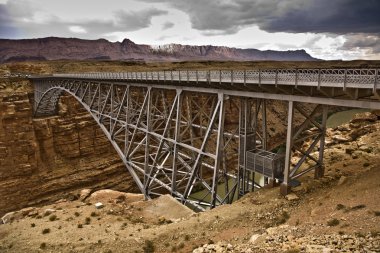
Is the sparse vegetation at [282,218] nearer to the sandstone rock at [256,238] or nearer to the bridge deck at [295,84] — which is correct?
the sandstone rock at [256,238]

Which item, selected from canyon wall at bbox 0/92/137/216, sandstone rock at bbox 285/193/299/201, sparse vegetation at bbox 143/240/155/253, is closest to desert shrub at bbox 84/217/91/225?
sparse vegetation at bbox 143/240/155/253

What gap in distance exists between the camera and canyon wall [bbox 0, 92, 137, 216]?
119ft

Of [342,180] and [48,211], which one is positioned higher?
[342,180]

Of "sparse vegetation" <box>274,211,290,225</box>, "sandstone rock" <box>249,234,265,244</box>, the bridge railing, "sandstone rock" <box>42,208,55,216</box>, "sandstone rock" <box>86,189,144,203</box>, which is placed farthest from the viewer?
"sandstone rock" <box>86,189,144,203</box>

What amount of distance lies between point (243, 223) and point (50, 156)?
108ft

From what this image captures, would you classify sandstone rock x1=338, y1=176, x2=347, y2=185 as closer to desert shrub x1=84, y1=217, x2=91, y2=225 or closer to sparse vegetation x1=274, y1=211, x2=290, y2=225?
sparse vegetation x1=274, y1=211, x2=290, y2=225

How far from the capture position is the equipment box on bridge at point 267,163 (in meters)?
14.3

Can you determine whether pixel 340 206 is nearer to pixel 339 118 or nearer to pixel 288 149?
pixel 288 149

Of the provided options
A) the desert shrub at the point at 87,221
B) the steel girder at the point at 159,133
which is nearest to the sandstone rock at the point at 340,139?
the steel girder at the point at 159,133

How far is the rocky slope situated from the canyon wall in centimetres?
1795

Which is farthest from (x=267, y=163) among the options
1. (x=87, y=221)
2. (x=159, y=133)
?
(x=159, y=133)

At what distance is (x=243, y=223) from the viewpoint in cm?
1218

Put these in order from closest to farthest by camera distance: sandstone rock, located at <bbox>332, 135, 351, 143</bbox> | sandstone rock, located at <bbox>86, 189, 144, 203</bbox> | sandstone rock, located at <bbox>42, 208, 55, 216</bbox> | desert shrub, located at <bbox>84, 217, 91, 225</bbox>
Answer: desert shrub, located at <bbox>84, 217, 91, 225</bbox> → sandstone rock, located at <bbox>42, 208, 55, 216</bbox> → sandstone rock, located at <bbox>86, 189, 144, 203</bbox> → sandstone rock, located at <bbox>332, 135, 351, 143</bbox>

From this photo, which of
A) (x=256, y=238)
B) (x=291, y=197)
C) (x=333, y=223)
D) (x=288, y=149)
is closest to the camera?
(x=333, y=223)
